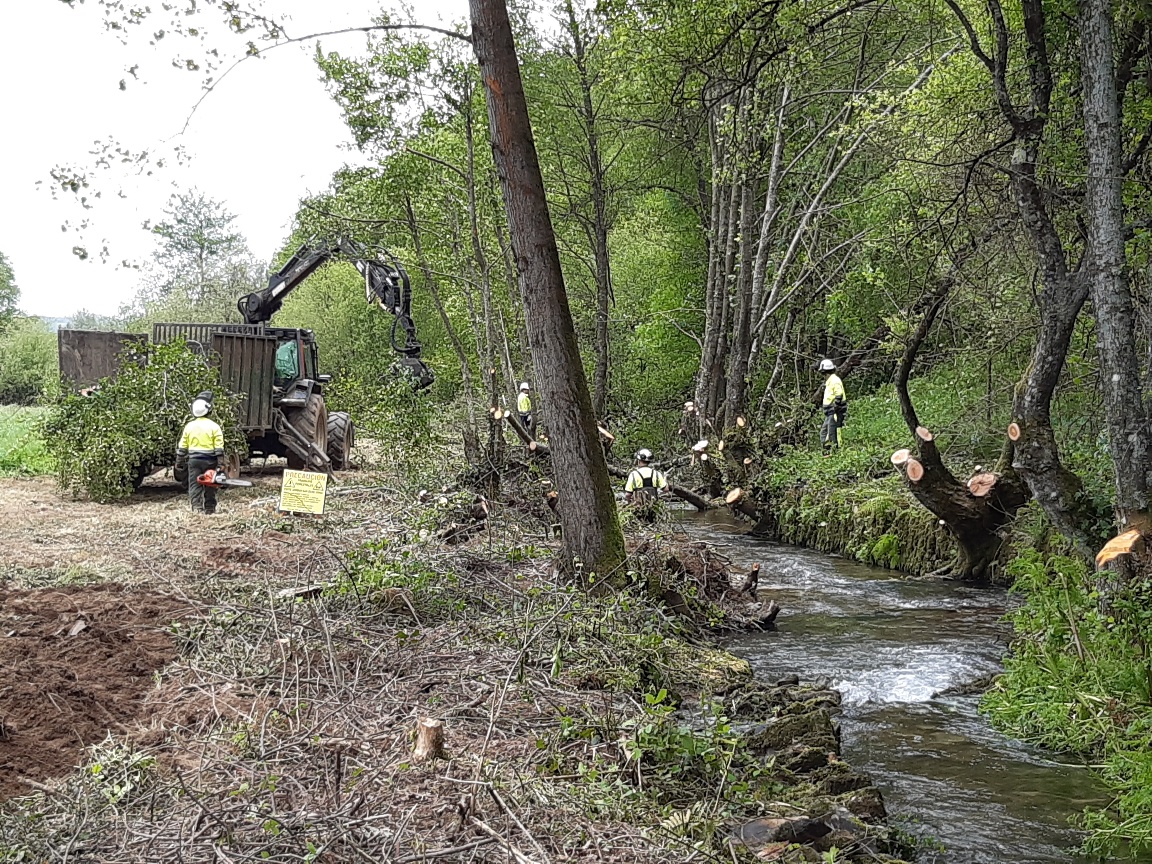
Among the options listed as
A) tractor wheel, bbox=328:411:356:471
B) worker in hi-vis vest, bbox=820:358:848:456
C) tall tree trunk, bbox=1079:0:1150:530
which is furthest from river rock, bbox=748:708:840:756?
tractor wheel, bbox=328:411:356:471

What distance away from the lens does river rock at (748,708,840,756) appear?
18.7 feet

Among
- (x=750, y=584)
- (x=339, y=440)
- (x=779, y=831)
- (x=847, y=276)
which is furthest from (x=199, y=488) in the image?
(x=847, y=276)

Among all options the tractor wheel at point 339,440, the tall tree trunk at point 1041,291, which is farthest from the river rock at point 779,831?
the tractor wheel at point 339,440

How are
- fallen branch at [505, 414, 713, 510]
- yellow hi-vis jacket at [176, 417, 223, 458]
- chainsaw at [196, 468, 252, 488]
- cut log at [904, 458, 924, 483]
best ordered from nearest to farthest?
cut log at [904, 458, 924, 483], chainsaw at [196, 468, 252, 488], yellow hi-vis jacket at [176, 417, 223, 458], fallen branch at [505, 414, 713, 510]

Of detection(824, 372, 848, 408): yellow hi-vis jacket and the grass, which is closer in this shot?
the grass

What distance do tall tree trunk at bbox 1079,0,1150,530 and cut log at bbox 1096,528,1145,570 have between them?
12 cm

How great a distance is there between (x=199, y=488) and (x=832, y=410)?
11.1 meters

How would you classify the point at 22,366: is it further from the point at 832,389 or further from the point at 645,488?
the point at 645,488

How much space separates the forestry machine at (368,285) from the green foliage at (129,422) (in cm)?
323

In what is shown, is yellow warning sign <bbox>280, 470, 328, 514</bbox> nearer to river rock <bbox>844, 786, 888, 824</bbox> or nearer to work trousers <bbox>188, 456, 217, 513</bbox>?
work trousers <bbox>188, 456, 217, 513</bbox>

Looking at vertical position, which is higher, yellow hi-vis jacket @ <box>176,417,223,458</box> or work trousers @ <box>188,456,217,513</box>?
yellow hi-vis jacket @ <box>176,417,223,458</box>

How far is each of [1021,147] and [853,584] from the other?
551 centimetres

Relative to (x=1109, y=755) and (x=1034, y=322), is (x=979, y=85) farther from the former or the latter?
(x=1109, y=755)

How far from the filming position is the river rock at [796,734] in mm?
5688
